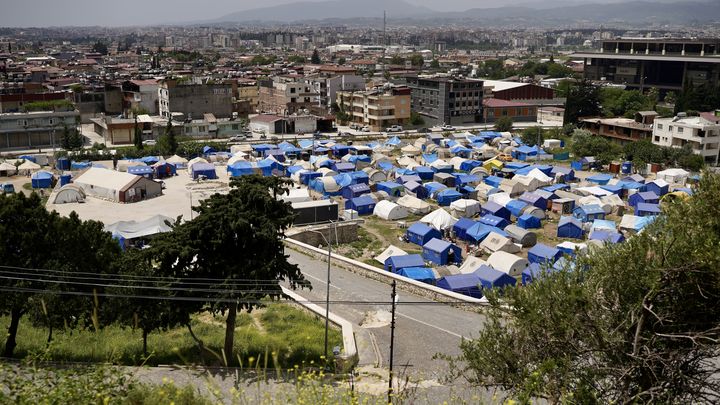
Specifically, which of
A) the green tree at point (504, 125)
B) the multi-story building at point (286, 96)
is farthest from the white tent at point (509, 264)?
the multi-story building at point (286, 96)

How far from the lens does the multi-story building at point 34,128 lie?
2952 centimetres

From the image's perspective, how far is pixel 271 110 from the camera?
42.2 meters

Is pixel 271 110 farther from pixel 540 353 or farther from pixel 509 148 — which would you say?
pixel 540 353

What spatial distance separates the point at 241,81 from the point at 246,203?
39.2 m

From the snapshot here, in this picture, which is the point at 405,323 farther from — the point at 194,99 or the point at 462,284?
the point at 194,99

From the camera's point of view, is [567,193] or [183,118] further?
[183,118]

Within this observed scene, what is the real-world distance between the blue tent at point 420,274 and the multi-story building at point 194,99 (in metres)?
26.8

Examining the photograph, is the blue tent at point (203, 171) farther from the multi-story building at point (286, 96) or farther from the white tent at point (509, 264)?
the multi-story building at point (286, 96)

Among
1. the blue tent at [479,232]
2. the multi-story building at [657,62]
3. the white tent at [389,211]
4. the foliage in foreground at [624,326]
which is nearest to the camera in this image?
the foliage in foreground at [624,326]

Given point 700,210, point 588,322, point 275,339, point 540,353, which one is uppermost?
point 700,210

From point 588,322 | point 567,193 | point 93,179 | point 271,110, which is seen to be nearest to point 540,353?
point 588,322

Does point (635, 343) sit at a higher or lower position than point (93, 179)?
higher

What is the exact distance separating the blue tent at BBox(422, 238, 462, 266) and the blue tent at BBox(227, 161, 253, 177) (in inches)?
420

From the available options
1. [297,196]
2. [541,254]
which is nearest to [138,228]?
[297,196]
